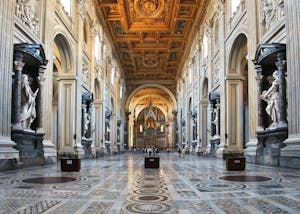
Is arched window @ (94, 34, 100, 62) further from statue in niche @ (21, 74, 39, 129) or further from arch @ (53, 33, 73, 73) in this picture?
statue in niche @ (21, 74, 39, 129)

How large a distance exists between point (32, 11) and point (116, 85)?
72.3 feet

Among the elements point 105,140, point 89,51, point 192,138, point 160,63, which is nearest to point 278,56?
point 89,51

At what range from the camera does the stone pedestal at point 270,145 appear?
9.48m

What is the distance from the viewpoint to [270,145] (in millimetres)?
10141

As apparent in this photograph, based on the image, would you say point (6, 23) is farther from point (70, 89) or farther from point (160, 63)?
point (160, 63)

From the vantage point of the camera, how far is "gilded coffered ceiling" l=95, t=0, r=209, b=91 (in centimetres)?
2277

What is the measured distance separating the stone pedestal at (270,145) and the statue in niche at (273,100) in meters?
0.36

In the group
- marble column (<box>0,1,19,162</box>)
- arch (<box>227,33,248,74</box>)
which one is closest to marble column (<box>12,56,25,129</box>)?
marble column (<box>0,1,19,162</box>)

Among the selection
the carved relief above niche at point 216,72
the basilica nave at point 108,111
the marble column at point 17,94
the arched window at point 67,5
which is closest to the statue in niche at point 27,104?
the basilica nave at point 108,111

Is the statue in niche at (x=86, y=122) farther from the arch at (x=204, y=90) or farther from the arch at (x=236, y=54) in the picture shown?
the arch at (x=204, y=90)

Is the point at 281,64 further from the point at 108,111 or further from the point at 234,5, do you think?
the point at 108,111

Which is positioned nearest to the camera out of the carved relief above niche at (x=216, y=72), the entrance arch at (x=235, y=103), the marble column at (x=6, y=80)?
the marble column at (x=6, y=80)

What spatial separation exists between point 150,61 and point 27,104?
85.3 ft

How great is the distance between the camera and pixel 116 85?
33.0m
